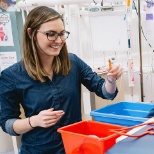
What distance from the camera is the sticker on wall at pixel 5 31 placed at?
94.3 inches

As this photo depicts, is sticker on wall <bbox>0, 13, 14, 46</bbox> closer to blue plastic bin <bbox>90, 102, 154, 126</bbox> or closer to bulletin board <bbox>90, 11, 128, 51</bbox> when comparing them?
bulletin board <bbox>90, 11, 128, 51</bbox>

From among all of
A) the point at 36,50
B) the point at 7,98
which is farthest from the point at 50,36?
the point at 7,98

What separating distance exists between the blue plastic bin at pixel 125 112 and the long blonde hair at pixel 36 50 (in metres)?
0.27

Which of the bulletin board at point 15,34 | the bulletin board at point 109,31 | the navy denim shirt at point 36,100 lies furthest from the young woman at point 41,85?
the bulletin board at point 15,34

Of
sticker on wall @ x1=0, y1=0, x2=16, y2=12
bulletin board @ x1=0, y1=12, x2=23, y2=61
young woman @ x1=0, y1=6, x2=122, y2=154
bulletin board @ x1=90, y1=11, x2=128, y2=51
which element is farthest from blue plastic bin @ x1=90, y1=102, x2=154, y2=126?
sticker on wall @ x1=0, y1=0, x2=16, y2=12

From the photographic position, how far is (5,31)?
95.8 inches

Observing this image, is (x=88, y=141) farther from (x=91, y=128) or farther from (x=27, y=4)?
(x=27, y=4)

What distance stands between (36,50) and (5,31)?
54.5 inches

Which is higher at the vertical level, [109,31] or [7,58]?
[109,31]

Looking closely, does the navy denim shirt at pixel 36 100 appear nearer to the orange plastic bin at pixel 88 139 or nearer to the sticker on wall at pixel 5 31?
the orange plastic bin at pixel 88 139

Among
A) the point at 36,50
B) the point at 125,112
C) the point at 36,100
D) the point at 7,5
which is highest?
the point at 7,5

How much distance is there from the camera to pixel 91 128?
3.41 ft

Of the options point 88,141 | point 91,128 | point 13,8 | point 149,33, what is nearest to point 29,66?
point 91,128

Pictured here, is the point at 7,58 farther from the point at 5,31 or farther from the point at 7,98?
the point at 7,98
